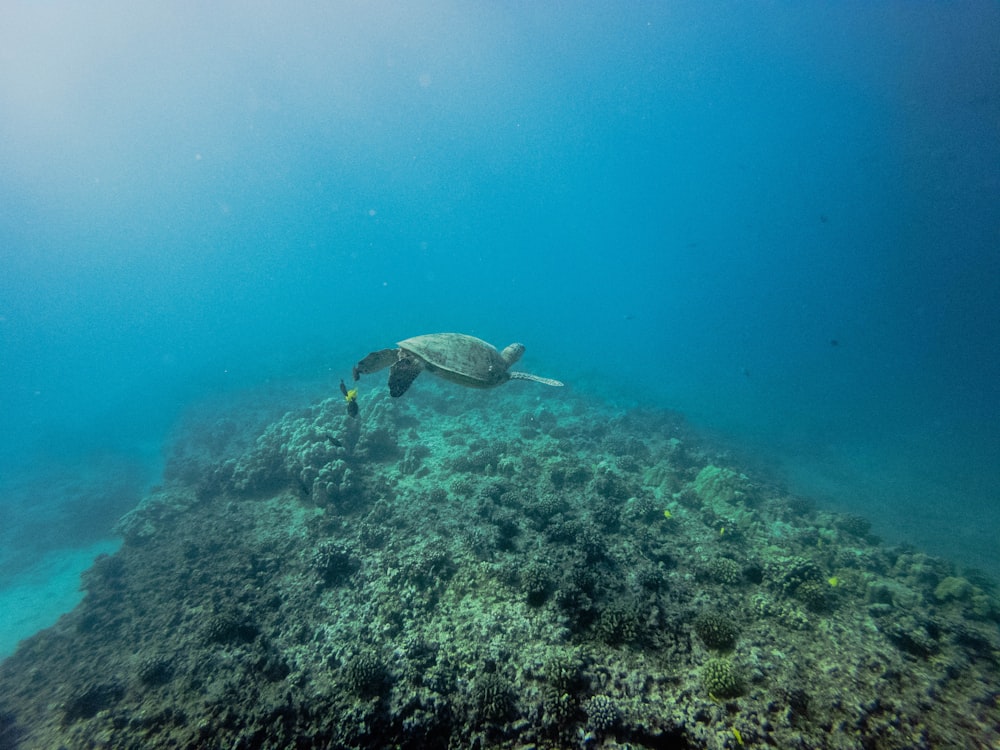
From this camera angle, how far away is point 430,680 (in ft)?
14.4

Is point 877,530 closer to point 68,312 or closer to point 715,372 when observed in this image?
point 715,372

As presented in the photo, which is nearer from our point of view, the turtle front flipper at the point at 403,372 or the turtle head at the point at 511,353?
the turtle front flipper at the point at 403,372

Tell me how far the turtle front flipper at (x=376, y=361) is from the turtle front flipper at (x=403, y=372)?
6.4 inches

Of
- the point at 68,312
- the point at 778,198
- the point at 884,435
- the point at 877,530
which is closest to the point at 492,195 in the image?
the point at 778,198

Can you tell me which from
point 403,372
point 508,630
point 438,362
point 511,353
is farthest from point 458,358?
point 508,630

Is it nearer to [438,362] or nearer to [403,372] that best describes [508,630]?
[438,362]

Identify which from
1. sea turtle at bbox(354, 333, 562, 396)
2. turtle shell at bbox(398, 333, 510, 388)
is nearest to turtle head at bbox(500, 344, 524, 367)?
turtle shell at bbox(398, 333, 510, 388)

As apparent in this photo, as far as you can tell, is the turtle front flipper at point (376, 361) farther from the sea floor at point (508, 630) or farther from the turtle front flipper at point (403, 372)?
the sea floor at point (508, 630)

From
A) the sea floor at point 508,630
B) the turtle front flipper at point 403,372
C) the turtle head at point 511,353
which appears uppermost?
the turtle head at point 511,353

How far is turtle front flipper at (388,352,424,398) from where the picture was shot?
711 centimetres

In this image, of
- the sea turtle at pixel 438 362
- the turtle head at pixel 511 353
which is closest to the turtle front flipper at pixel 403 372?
the sea turtle at pixel 438 362

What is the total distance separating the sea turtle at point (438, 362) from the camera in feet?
22.7

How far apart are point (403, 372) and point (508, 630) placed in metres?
4.90

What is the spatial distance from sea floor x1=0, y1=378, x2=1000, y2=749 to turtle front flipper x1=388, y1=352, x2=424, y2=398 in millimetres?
3248
